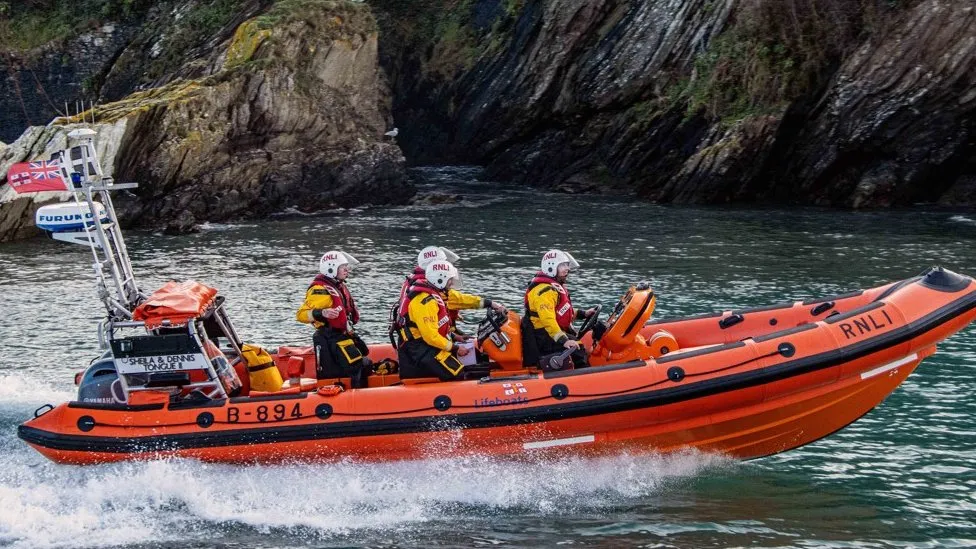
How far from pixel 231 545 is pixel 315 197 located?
822 inches

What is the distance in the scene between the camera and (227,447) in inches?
360

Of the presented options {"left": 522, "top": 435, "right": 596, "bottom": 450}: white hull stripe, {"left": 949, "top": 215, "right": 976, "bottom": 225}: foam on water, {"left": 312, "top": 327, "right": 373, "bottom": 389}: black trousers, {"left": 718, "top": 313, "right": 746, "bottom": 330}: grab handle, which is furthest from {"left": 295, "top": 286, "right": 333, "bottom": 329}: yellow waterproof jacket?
{"left": 949, "top": 215, "right": 976, "bottom": 225}: foam on water

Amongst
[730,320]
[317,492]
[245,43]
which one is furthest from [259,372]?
[245,43]

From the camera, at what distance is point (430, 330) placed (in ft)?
31.0

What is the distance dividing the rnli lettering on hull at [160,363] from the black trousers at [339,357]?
1151 mm

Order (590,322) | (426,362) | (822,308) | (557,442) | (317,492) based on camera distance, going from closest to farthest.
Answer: (317,492) < (557,442) < (426,362) < (590,322) < (822,308)

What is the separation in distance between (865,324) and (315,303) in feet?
16.5

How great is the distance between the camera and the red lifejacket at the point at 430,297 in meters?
9.51

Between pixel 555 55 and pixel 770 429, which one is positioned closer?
pixel 770 429

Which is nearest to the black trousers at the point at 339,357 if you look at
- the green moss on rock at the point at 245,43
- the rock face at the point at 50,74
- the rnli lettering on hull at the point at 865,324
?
the rnli lettering on hull at the point at 865,324

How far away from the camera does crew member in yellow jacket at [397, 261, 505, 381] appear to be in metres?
9.46

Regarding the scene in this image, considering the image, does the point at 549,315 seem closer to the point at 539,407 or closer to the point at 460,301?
the point at 460,301

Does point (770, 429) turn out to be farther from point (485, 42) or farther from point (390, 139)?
point (485, 42)

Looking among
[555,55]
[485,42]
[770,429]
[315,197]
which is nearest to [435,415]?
[770,429]
